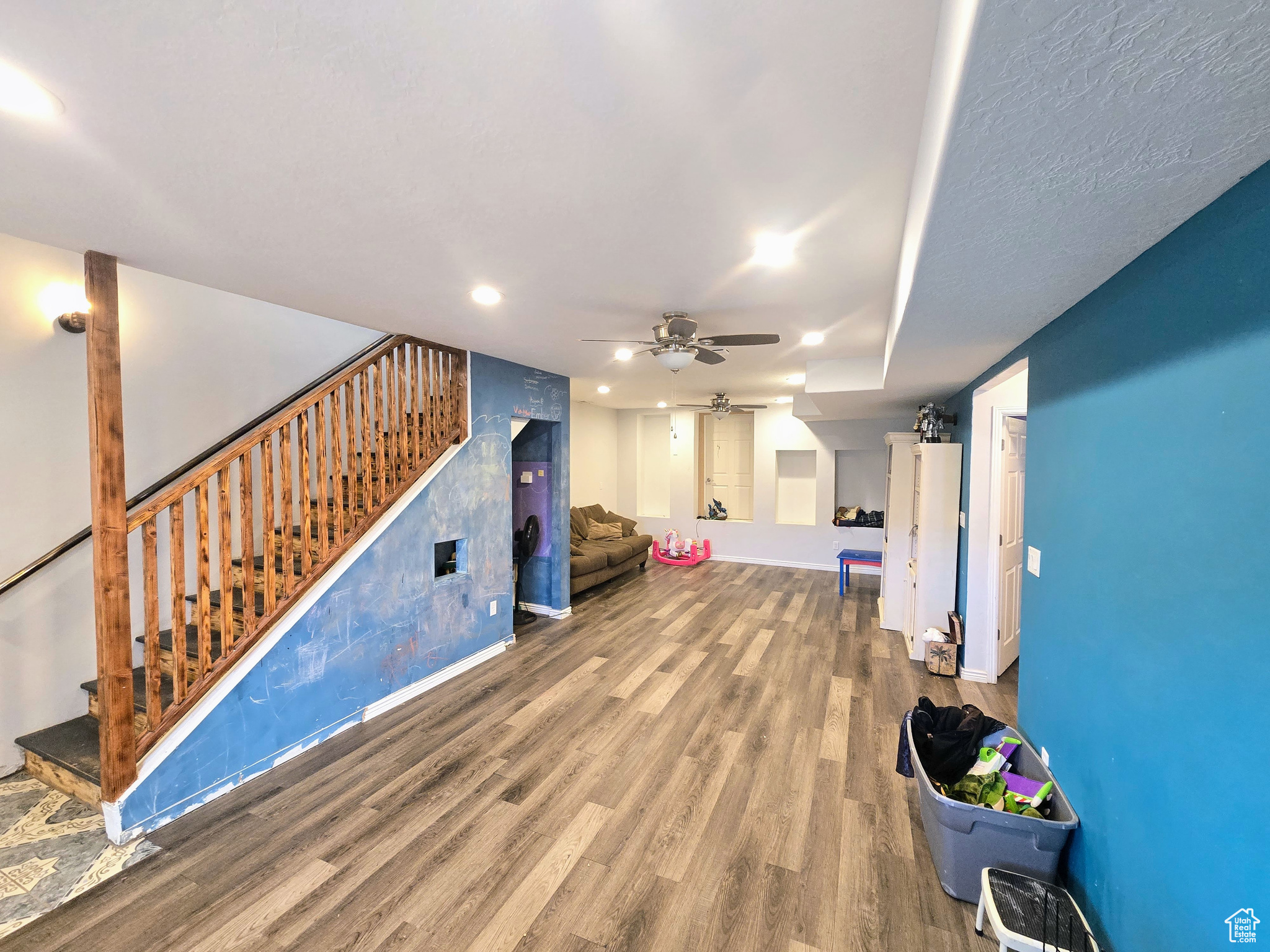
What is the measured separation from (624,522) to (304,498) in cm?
550

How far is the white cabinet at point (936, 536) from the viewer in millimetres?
4180

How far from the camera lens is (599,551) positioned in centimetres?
650

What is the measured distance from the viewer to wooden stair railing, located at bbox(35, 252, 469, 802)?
215 centimetres

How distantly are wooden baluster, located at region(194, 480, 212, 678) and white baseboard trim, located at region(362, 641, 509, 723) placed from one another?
1055mm

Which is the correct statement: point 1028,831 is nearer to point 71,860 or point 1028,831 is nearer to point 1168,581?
point 1168,581

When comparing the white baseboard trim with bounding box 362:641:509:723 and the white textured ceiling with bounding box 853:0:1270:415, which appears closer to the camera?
the white textured ceiling with bounding box 853:0:1270:415

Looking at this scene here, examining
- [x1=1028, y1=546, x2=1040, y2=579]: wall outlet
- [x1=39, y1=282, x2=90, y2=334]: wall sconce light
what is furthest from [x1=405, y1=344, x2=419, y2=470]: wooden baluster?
[x1=1028, y1=546, x2=1040, y2=579]: wall outlet

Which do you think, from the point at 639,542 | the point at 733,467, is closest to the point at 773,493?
the point at 733,467

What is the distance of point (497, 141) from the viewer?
1.40 metres

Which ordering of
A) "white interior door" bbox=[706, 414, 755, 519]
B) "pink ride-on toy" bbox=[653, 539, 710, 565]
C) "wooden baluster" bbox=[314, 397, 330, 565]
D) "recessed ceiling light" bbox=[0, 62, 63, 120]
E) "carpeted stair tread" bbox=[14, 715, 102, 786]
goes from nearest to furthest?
"recessed ceiling light" bbox=[0, 62, 63, 120], "carpeted stair tread" bbox=[14, 715, 102, 786], "wooden baluster" bbox=[314, 397, 330, 565], "pink ride-on toy" bbox=[653, 539, 710, 565], "white interior door" bbox=[706, 414, 755, 519]

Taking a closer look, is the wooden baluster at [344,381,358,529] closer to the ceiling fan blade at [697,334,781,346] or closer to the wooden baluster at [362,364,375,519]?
the wooden baluster at [362,364,375,519]

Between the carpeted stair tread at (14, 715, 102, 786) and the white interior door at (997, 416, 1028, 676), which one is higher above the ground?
the white interior door at (997, 416, 1028, 676)

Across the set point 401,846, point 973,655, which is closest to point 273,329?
point 401,846

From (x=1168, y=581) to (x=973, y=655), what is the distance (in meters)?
3.10
